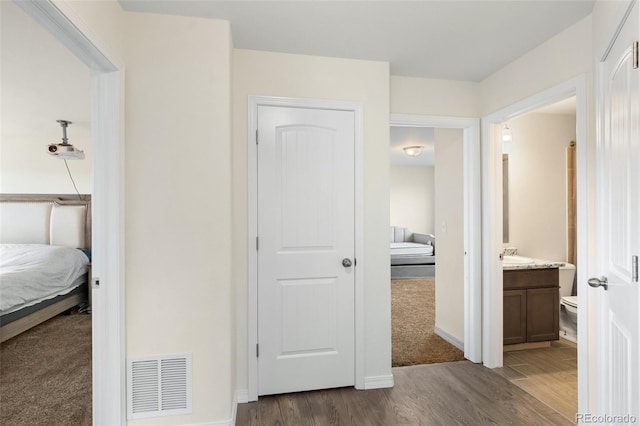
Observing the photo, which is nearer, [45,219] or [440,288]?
[45,219]

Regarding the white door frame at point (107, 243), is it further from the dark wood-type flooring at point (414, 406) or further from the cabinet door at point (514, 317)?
the cabinet door at point (514, 317)

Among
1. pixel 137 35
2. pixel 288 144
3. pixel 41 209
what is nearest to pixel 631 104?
pixel 288 144

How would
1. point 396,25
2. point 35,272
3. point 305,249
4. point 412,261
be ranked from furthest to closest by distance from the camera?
point 412,261
point 35,272
point 305,249
point 396,25

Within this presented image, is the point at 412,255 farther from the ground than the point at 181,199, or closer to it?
closer to it

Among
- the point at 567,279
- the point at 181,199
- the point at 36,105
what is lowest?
the point at 567,279

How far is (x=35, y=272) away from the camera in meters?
2.94

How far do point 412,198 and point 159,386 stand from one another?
26.6 ft

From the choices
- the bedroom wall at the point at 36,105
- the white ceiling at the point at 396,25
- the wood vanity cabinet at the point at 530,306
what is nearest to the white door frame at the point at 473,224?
the wood vanity cabinet at the point at 530,306

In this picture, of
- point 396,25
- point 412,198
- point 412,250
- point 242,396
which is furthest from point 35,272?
point 412,198

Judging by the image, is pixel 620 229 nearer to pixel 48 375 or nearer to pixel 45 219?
pixel 45 219

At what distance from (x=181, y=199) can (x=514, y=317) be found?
3.01 meters

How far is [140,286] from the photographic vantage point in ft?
6.40

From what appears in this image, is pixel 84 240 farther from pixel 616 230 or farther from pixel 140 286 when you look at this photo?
pixel 616 230

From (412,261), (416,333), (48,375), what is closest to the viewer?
(48,375)
